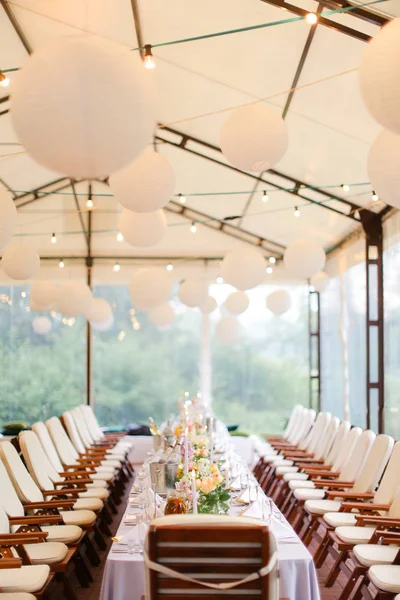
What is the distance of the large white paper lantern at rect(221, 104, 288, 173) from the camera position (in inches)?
175

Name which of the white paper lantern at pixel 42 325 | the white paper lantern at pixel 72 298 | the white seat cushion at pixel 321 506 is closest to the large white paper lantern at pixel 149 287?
the white paper lantern at pixel 72 298

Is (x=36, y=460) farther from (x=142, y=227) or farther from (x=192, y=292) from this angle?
(x=192, y=292)

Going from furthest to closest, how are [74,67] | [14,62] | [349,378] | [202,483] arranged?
1. [349,378]
2. [14,62]
3. [202,483]
4. [74,67]

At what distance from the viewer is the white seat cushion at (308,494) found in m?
6.61

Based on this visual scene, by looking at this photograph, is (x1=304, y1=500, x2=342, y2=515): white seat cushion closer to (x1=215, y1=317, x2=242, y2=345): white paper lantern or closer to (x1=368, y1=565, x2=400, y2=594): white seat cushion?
(x1=368, y1=565, x2=400, y2=594): white seat cushion

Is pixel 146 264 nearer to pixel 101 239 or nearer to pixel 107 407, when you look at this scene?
pixel 101 239

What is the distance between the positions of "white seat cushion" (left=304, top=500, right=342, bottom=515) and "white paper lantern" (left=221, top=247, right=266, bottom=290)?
236 cm

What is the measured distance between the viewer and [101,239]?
12656 mm

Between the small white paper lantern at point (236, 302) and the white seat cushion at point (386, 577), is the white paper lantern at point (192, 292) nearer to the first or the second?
the small white paper lantern at point (236, 302)

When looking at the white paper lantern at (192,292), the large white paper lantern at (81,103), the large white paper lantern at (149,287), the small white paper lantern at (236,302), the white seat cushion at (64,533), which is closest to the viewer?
the large white paper lantern at (81,103)

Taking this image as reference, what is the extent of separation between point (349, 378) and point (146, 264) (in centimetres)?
413

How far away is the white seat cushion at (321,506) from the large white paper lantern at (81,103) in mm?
4202

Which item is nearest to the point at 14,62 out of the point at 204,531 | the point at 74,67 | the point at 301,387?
the point at 74,67

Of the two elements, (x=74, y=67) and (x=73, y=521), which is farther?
(x=73, y=521)
